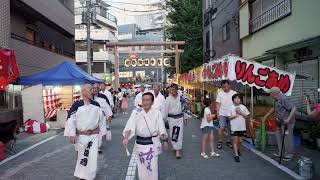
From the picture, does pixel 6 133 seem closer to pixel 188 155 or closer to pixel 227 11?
pixel 188 155

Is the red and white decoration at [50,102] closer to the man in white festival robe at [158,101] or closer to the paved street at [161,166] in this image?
the paved street at [161,166]

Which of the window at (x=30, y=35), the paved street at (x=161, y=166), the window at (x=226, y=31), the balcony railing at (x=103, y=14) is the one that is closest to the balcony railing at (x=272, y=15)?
the window at (x=226, y=31)

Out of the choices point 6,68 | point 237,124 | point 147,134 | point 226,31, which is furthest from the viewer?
point 226,31

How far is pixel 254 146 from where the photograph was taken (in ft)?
37.0

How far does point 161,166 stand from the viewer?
9023 millimetres

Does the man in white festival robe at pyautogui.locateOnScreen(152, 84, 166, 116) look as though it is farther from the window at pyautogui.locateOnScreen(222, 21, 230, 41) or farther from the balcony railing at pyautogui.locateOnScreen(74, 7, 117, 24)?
the balcony railing at pyautogui.locateOnScreen(74, 7, 117, 24)

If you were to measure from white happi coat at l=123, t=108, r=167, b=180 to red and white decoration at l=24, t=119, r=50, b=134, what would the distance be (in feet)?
35.0

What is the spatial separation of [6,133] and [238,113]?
5877 millimetres

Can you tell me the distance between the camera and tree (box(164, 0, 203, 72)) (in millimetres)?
36094


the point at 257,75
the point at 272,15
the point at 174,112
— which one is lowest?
the point at 174,112


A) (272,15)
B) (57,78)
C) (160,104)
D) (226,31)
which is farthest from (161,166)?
(226,31)

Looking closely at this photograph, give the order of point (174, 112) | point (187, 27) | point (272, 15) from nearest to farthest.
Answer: point (174, 112), point (272, 15), point (187, 27)

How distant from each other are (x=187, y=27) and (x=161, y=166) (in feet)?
95.5

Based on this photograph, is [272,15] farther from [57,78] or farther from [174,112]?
[57,78]
